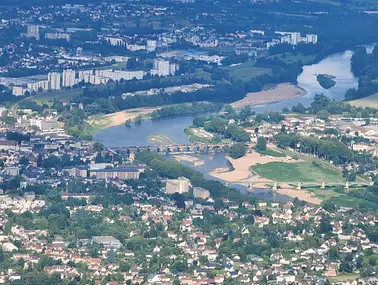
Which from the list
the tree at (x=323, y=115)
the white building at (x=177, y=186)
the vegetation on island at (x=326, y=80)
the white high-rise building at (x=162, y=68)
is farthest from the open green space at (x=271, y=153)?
the white high-rise building at (x=162, y=68)

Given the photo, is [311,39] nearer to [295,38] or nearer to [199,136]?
[295,38]

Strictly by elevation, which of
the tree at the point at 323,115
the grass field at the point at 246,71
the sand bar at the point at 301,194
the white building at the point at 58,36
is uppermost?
the sand bar at the point at 301,194

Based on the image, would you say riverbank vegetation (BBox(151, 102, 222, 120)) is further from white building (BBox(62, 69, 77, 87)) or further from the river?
white building (BBox(62, 69, 77, 87))

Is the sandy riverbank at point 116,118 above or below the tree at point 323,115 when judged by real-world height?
below

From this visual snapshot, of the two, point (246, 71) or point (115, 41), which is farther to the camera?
point (115, 41)

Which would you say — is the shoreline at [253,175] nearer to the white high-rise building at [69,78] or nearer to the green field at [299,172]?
the green field at [299,172]

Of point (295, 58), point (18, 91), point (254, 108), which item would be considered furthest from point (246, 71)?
point (18, 91)
